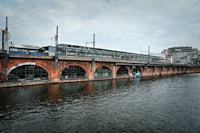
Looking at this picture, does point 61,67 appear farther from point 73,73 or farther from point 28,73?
point 28,73

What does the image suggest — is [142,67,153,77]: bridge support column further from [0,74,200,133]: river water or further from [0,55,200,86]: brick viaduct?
[0,74,200,133]: river water

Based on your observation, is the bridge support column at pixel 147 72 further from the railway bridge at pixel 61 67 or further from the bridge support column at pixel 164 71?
the bridge support column at pixel 164 71

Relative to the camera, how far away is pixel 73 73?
4316 centimetres

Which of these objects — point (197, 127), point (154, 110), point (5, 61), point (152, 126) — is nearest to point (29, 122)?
point (152, 126)

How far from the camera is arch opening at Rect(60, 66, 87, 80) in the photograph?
4091cm

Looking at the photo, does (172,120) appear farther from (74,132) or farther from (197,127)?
(74,132)

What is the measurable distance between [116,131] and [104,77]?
40.1 metres

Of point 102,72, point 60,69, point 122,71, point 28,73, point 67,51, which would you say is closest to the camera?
point 28,73

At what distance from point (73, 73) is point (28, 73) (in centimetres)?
1347

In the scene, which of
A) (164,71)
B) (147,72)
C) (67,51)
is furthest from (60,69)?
(164,71)

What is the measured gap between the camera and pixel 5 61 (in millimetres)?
29531

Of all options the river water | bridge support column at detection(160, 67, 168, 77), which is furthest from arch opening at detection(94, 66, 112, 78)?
bridge support column at detection(160, 67, 168, 77)

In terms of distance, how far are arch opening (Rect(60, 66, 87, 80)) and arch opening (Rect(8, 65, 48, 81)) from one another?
5.58 metres

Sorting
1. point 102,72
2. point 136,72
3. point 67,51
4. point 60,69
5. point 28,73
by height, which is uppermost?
point 67,51
